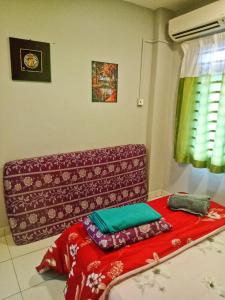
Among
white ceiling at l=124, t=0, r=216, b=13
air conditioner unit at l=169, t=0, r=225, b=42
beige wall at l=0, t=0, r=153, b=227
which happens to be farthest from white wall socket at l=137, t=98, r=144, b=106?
white ceiling at l=124, t=0, r=216, b=13

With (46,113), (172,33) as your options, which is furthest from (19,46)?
(172,33)

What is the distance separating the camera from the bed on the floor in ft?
3.72

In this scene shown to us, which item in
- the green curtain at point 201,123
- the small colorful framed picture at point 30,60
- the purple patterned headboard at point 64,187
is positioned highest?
the small colorful framed picture at point 30,60

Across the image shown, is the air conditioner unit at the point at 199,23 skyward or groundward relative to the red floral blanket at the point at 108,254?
skyward

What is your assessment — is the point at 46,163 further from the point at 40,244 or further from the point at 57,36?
the point at 57,36

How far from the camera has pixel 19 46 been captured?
6.65 feet

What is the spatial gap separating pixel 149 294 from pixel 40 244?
57.5 inches

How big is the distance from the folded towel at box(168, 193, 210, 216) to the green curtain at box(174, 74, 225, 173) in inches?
26.7

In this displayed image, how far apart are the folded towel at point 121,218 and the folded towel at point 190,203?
0.35 meters

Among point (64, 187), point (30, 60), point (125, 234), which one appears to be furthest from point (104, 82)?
point (125, 234)

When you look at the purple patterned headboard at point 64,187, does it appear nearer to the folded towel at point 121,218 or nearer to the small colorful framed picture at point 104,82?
the small colorful framed picture at point 104,82

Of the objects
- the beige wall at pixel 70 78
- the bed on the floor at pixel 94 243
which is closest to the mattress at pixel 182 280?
the bed on the floor at pixel 94 243

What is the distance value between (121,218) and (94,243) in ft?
0.78

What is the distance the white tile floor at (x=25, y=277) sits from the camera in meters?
1.61
